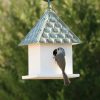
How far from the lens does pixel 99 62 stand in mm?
8805

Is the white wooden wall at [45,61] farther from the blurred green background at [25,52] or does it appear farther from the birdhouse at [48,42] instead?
the blurred green background at [25,52]

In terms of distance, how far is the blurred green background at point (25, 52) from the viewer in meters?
8.61

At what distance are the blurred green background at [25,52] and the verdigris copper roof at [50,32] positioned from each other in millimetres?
3368

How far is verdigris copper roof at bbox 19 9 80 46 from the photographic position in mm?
5004

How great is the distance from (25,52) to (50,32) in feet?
11.9

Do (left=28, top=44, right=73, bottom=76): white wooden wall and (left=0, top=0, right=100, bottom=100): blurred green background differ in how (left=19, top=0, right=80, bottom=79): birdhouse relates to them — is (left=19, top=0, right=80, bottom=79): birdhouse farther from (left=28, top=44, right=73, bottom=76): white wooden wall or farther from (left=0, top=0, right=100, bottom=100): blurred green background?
(left=0, top=0, right=100, bottom=100): blurred green background

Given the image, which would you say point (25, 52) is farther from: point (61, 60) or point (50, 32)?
point (61, 60)

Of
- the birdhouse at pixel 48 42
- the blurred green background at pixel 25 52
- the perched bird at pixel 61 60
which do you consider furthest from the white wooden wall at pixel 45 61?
the blurred green background at pixel 25 52

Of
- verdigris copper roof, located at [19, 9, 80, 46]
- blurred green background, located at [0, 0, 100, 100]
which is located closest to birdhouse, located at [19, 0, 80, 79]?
verdigris copper roof, located at [19, 9, 80, 46]

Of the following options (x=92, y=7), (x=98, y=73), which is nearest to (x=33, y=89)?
(x=98, y=73)

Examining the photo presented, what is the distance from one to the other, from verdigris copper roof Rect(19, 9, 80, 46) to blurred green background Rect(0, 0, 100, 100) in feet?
11.1

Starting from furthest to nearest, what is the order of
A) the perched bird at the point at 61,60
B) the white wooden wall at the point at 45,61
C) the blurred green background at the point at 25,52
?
the blurred green background at the point at 25,52 < the white wooden wall at the point at 45,61 < the perched bird at the point at 61,60

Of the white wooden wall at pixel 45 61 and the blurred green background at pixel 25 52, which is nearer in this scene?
the white wooden wall at pixel 45 61

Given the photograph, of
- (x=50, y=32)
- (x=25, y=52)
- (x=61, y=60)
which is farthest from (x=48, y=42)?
(x=25, y=52)
